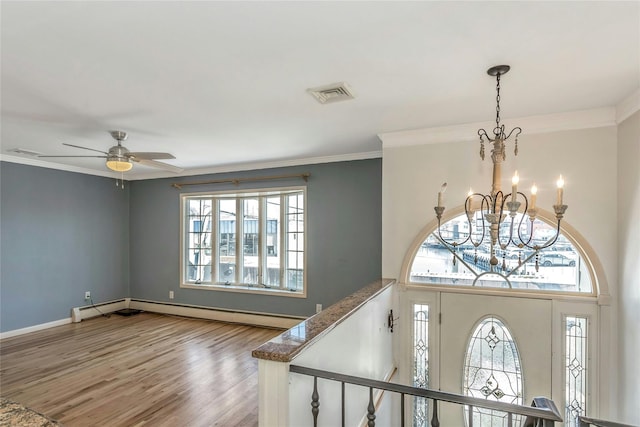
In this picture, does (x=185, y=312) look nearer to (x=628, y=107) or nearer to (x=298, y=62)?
(x=298, y=62)

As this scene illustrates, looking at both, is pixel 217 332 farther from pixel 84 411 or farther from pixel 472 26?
pixel 472 26

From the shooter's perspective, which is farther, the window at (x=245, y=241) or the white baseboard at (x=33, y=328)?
the window at (x=245, y=241)

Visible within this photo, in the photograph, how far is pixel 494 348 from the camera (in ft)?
10.2

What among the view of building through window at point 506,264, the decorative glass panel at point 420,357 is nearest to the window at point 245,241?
the decorative glass panel at point 420,357

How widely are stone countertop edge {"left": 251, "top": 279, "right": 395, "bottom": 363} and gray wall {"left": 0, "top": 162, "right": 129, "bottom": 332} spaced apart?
5.01 meters

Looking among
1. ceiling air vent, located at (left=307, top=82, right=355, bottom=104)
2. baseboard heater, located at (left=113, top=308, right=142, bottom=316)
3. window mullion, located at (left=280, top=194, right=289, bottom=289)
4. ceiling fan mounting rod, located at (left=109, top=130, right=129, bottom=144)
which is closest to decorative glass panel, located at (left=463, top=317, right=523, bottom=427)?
ceiling air vent, located at (left=307, top=82, right=355, bottom=104)

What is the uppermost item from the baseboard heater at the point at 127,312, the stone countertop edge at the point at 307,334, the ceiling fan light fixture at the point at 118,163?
the ceiling fan light fixture at the point at 118,163

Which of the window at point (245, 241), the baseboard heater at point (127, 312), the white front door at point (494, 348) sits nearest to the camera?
the white front door at point (494, 348)

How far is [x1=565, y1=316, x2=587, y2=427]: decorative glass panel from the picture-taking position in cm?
284

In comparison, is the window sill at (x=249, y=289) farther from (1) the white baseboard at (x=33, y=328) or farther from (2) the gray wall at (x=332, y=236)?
(1) the white baseboard at (x=33, y=328)

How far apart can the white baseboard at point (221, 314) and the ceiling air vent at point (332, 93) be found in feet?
10.9

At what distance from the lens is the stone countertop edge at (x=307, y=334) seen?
1492mm

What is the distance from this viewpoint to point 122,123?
316 cm

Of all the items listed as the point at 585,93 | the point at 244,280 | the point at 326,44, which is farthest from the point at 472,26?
the point at 244,280
